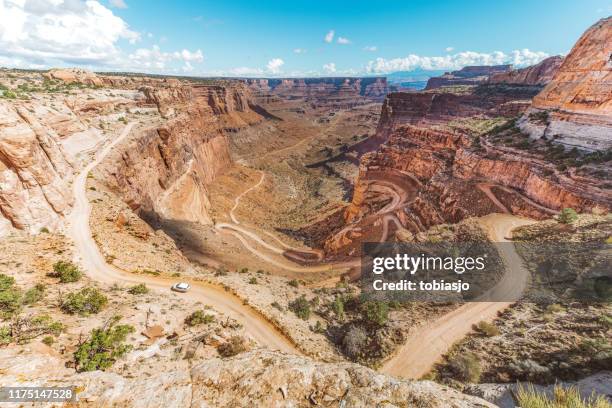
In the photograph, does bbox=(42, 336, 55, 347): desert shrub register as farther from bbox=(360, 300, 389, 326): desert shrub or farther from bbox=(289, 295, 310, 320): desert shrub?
bbox=(360, 300, 389, 326): desert shrub

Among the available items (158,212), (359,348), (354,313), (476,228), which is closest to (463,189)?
(476,228)

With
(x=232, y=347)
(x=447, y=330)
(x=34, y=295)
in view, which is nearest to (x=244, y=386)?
(x=232, y=347)

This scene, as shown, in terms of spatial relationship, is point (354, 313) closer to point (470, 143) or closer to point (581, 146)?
point (581, 146)

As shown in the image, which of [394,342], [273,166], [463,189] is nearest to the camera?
[394,342]

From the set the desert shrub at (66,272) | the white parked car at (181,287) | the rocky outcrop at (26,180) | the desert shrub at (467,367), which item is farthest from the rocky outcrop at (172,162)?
the desert shrub at (467,367)

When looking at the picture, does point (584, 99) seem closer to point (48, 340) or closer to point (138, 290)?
point (138, 290)
